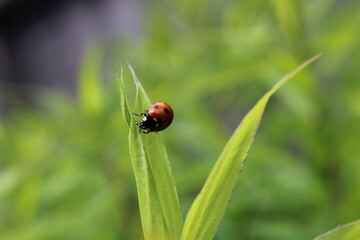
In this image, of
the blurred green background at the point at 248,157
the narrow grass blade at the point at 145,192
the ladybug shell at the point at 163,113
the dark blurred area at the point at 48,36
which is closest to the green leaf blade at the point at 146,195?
the narrow grass blade at the point at 145,192

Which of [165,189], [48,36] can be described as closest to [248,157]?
[165,189]

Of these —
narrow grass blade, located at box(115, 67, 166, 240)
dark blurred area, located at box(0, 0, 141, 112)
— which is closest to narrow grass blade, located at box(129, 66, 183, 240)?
narrow grass blade, located at box(115, 67, 166, 240)

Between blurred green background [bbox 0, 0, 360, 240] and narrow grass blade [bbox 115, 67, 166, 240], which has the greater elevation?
blurred green background [bbox 0, 0, 360, 240]

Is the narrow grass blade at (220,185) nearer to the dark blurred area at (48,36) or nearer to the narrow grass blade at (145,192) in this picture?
the narrow grass blade at (145,192)

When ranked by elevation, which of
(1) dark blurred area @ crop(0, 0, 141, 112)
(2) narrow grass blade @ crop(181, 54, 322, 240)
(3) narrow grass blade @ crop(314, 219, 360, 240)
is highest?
(1) dark blurred area @ crop(0, 0, 141, 112)

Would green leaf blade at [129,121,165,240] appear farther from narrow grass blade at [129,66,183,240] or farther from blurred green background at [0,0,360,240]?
blurred green background at [0,0,360,240]

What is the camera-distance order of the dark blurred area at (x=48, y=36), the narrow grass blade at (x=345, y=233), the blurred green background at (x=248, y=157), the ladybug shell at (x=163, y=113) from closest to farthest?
the narrow grass blade at (x=345, y=233) < the ladybug shell at (x=163, y=113) < the blurred green background at (x=248, y=157) < the dark blurred area at (x=48, y=36)
